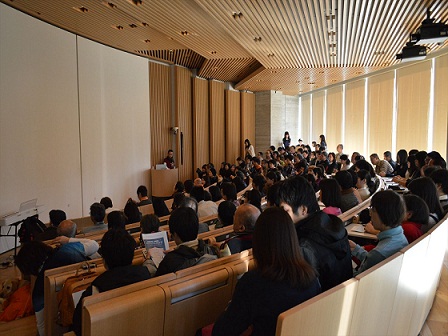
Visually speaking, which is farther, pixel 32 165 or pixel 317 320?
pixel 32 165

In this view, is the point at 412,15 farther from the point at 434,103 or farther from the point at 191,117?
the point at 191,117

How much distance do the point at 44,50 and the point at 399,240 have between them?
7.94m

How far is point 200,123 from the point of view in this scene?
15.4 m

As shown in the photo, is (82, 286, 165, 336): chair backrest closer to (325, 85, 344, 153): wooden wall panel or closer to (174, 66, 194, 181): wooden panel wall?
(174, 66, 194, 181): wooden panel wall

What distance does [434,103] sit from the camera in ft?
36.5

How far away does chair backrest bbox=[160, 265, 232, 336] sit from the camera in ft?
7.07

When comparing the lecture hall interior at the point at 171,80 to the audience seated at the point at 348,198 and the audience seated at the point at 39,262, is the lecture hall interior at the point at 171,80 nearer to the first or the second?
the audience seated at the point at 348,198

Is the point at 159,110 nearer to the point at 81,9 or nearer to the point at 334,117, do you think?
the point at 81,9

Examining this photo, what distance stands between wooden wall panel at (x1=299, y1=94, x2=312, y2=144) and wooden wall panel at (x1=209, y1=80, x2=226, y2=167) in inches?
227

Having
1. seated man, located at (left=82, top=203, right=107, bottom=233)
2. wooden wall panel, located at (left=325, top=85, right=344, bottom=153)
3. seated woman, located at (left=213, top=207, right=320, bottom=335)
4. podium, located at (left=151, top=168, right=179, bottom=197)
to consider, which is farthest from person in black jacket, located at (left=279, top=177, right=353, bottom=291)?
wooden wall panel, located at (left=325, top=85, right=344, bottom=153)

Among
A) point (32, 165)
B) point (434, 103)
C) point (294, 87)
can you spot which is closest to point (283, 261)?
point (32, 165)

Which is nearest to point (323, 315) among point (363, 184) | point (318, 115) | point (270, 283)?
point (270, 283)

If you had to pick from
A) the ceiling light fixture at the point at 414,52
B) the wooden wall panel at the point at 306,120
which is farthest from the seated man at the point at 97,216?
the wooden wall panel at the point at 306,120

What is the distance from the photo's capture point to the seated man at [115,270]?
236 centimetres
